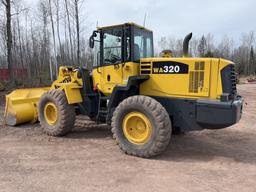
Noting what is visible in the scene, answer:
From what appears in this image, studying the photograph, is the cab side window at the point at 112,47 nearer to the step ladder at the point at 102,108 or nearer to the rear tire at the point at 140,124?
the step ladder at the point at 102,108

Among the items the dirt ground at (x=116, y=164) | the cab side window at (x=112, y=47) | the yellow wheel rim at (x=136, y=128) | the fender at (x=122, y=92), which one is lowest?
the dirt ground at (x=116, y=164)

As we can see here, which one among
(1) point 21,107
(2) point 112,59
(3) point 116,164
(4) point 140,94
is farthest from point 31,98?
(3) point 116,164

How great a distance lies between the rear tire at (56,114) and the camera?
7.84 m

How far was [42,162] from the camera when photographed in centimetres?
599

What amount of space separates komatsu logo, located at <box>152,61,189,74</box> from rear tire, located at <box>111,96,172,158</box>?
78 centimetres

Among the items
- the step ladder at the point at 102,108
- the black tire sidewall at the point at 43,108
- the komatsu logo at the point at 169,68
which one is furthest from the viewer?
the black tire sidewall at the point at 43,108

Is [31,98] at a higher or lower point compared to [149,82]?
lower

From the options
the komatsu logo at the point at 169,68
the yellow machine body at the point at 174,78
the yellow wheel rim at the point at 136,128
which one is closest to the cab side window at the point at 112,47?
the yellow machine body at the point at 174,78

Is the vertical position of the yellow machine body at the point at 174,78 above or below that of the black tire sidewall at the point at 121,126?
above

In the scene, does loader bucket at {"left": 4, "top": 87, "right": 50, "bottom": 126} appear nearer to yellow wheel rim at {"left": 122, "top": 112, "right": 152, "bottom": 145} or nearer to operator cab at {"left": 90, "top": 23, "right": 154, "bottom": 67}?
operator cab at {"left": 90, "top": 23, "right": 154, "bottom": 67}

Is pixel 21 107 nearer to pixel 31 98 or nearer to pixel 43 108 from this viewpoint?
pixel 31 98

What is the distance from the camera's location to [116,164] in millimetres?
5898

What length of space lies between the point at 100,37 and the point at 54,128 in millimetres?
2572

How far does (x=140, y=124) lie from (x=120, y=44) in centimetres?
188
